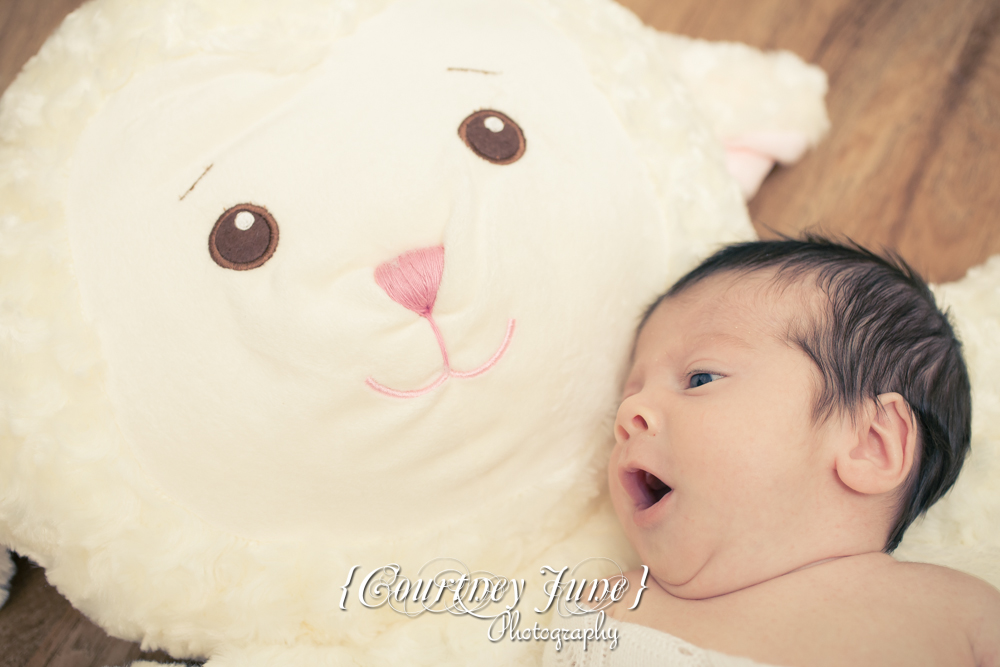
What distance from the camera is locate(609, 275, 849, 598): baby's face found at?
0.80m

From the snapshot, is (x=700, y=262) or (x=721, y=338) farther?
(x=700, y=262)

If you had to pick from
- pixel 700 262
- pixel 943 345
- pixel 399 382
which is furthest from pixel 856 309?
pixel 399 382

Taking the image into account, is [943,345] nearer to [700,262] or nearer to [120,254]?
[700,262]

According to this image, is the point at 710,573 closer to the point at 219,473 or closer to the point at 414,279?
the point at 414,279

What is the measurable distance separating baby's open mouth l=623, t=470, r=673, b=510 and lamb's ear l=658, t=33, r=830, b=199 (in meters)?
0.67

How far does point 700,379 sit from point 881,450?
225 mm

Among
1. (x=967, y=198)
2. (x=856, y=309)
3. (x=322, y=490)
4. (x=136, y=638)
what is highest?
(x=967, y=198)

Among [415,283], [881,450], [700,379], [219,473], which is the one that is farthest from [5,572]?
[881,450]

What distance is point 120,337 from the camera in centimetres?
82

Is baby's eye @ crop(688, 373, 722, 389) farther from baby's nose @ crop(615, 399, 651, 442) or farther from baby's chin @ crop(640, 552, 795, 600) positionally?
baby's chin @ crop(640, 552, 795, 600)

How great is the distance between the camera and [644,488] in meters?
0.90

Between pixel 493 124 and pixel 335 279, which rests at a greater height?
pixel 493 124

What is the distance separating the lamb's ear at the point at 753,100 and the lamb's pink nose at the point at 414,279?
2.39 ft

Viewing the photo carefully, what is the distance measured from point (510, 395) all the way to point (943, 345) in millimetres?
579
